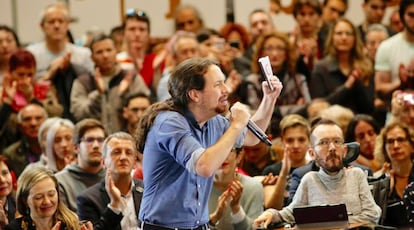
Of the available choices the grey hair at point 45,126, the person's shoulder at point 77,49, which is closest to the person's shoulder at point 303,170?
the grey hair at point 45,126

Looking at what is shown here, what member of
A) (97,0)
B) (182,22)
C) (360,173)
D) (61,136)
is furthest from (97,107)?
(360,173)

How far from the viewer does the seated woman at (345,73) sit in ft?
26.4

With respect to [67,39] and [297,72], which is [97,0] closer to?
[67,39]

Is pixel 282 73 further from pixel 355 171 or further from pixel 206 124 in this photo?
pixel 206 124

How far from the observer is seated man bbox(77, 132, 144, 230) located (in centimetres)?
593

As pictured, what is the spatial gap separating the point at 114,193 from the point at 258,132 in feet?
5.27

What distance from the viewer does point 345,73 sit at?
8195 mm

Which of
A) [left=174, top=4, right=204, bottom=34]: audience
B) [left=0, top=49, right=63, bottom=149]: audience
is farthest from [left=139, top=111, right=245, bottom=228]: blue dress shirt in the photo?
[left=174, top=4, right=204, bottom=34]: audience

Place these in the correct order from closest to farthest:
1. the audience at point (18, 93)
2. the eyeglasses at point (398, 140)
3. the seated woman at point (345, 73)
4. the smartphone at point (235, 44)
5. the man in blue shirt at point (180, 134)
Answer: the man in blue shirt at point (180, 134) → the eyeglasses at point (398, 140) → the audience at point (18, 93) → the seated woman at point (345, 73) → the smartphone at point (235, 44)

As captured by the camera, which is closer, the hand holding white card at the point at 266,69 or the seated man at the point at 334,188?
the hand holding white card at the point at 266,69

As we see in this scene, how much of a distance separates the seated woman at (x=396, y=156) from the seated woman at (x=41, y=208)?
1839 mm

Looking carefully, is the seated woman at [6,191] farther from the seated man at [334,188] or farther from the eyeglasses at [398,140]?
the eyeglasses at [398,140]

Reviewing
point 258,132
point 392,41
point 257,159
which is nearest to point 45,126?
point 257,159

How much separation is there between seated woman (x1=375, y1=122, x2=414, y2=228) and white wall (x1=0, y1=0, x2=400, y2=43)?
354cm
